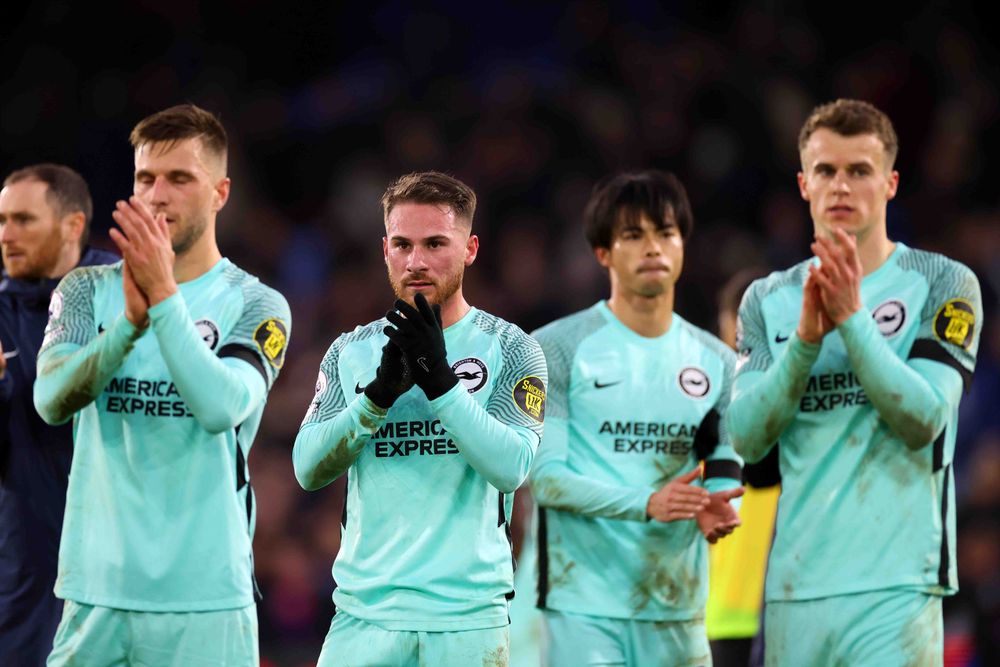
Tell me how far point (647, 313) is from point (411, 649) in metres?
2.07

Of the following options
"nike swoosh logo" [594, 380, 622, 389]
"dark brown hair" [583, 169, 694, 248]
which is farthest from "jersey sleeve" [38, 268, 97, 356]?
"dark brown hair" [583, 169, 694, 248]

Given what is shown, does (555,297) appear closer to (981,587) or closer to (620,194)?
(981,587)

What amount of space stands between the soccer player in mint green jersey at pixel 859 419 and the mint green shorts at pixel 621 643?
487 mm

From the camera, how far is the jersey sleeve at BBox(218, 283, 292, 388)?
4.80 meters

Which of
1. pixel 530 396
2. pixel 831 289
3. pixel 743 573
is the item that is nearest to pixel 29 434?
pixel 530 396

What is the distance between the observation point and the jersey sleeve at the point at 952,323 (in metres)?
4.79

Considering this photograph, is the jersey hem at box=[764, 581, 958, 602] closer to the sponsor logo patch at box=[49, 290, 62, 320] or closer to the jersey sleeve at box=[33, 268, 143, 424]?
the jersey sleeve at box=[33, 268, 143, 424]

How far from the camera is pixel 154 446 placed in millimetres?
4633

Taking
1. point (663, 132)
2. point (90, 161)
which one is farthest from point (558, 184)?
point (90, 161)

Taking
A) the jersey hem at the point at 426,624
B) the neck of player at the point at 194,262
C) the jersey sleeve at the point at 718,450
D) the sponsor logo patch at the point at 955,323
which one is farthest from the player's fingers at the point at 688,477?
the neck of player at the point at 194,262

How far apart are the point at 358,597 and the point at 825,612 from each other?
1657mm

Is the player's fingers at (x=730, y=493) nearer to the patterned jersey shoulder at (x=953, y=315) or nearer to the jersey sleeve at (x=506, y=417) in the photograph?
the patterned jersey shoulder at (x=953, y=315)

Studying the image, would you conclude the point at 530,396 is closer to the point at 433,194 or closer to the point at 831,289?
the point at 433,194

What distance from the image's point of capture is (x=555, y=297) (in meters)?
10.0
